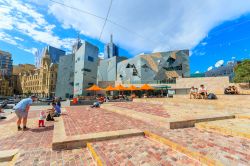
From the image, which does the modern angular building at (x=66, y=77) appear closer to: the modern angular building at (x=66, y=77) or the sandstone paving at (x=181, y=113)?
the modern angular building at (x=66, y=77)

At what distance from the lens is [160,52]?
42219 millimetres

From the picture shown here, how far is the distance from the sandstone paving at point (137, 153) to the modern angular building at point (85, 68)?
42194 mm

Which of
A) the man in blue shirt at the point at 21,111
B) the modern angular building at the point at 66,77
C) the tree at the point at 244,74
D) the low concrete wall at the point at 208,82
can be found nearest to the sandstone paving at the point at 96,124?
the man in blue shirt at the point at 21,111

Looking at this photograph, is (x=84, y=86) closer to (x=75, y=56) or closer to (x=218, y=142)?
(x=75, y=56)

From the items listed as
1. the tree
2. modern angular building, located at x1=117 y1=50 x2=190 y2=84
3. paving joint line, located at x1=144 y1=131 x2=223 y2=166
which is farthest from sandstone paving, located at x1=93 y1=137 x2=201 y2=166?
modern angular building, located at x1=117 y1=50 x2=190 y2=84

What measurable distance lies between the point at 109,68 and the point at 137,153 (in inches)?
2205

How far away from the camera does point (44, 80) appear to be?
237ft

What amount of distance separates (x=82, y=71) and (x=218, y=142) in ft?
145

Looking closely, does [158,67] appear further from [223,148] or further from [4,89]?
[4,89]

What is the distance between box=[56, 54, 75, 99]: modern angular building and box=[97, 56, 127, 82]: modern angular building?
13.3 meters

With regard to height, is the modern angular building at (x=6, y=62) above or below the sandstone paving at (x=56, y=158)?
above

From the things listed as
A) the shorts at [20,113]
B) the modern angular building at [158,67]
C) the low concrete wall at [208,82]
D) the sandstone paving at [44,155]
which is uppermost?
the modern angular building at [158,67]

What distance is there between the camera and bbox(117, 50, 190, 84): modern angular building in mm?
39094

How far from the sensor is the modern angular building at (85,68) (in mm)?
44022
